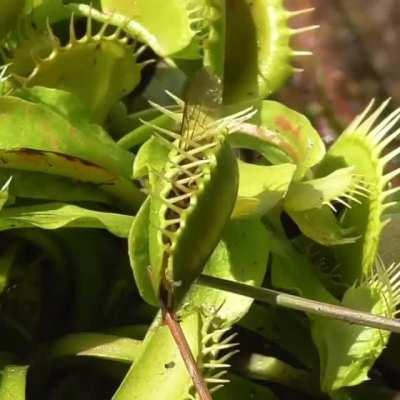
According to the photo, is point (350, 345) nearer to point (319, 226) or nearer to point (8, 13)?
point (319, 226)

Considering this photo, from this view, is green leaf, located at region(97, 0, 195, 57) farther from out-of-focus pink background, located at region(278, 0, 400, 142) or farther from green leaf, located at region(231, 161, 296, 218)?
out-of-focus pink background, located at region(278, 0, 400, 142)

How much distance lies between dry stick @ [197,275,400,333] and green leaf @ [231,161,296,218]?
59mm

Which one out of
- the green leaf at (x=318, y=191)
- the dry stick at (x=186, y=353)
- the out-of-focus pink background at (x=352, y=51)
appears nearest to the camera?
the dry stick at (x=186, y=353)

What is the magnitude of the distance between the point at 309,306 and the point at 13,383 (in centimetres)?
20

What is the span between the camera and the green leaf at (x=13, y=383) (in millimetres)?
658

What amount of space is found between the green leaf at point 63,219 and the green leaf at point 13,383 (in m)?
0.09

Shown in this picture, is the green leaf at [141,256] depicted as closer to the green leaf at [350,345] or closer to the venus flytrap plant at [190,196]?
the venus flytrap plant at [190,196]

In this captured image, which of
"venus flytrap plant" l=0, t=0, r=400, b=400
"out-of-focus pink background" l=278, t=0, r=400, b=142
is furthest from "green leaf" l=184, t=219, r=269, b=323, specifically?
Result: "out-of-focus pink background" l=278, t=0, r=400, b=142

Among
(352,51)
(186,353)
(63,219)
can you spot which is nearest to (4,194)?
(63,219)

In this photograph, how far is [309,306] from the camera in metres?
0.63

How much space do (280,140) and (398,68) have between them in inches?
25.4

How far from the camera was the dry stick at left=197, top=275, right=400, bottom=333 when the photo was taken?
24.4 inches

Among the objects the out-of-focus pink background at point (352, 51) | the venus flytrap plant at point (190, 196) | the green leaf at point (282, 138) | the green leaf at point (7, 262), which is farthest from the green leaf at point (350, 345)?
the out-of-focus pink background at point (352, 51)

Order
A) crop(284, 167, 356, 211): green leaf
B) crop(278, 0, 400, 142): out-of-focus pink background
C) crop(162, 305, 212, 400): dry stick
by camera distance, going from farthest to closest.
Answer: crop(278, 0, 400, 142): out-of-focus pink background
crop(284, 167, 356, 211): green leaf
crop(162, 305, 212, 400): dry stick
